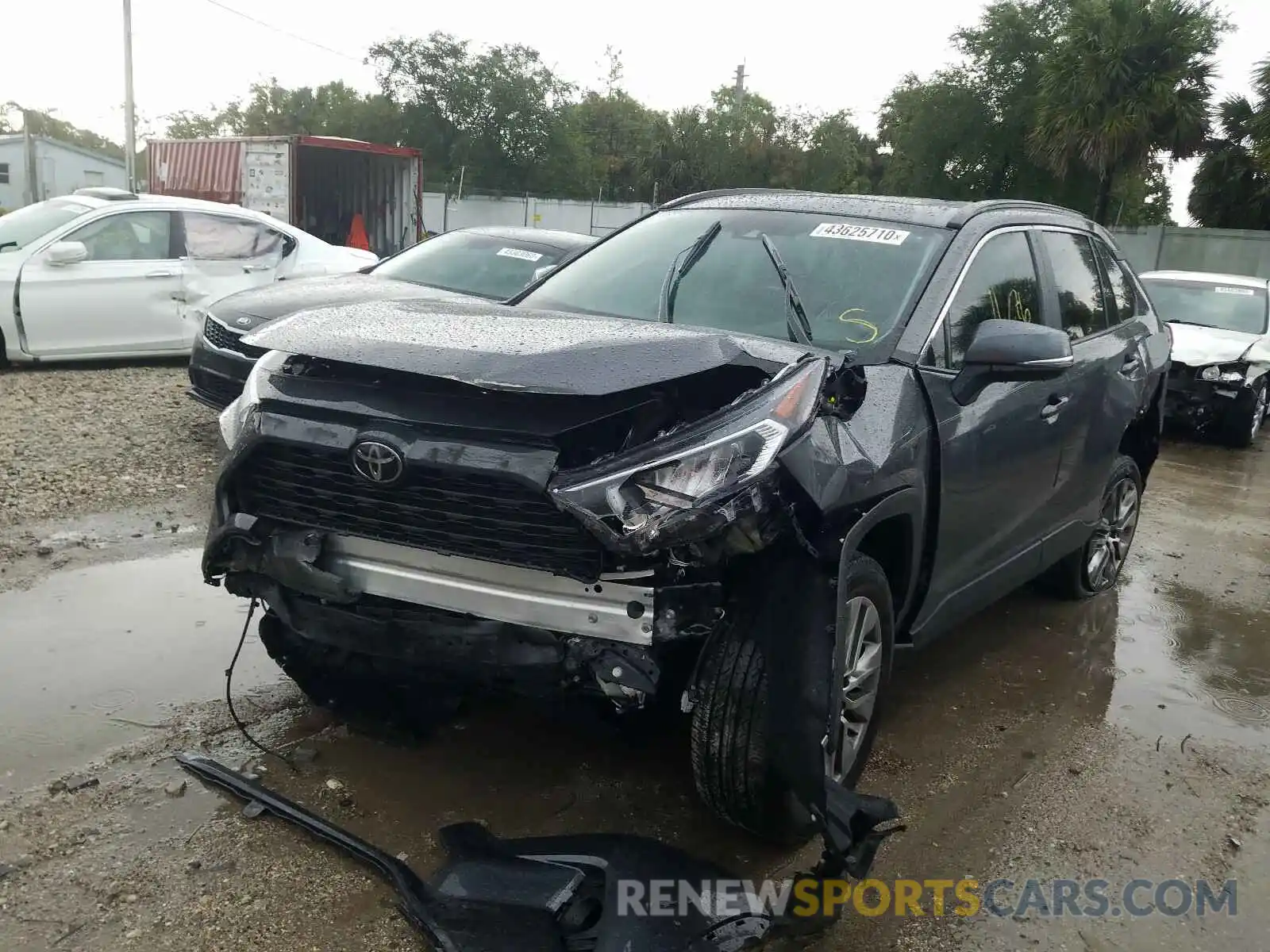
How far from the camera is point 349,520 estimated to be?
2.87 m

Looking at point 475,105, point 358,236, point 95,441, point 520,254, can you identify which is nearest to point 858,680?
point 95,441

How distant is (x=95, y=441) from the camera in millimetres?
7023

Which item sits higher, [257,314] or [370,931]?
[257,314]

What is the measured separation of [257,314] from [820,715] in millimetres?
5547

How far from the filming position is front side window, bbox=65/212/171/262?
9.01 m

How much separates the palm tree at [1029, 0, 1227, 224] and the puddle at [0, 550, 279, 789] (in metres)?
23.6

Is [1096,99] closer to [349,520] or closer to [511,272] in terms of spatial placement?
[511,272]

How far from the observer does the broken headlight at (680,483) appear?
247 centimetres

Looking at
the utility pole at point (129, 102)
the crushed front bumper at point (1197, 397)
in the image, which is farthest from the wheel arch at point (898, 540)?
the utility pole at point (129, 102)

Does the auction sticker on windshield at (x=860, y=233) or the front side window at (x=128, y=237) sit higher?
the auction sticker on windshield at (x=860, y=233)

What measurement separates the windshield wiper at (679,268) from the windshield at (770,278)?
0.01 metres

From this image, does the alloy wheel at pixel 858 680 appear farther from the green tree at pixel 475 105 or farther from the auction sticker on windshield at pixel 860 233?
the green tree at pixel 475 105

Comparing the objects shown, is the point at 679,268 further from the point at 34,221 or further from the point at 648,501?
the point at 34,221

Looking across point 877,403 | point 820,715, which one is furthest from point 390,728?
point 877,403
